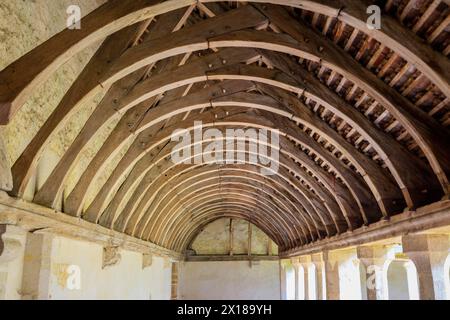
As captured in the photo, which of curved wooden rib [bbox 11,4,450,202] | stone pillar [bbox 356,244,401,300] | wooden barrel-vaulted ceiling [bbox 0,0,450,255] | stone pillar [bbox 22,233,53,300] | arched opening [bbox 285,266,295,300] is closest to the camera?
wooden barrel-vaulted ceiling [bbox 0,0,450,255]

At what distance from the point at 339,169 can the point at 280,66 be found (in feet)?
7.55

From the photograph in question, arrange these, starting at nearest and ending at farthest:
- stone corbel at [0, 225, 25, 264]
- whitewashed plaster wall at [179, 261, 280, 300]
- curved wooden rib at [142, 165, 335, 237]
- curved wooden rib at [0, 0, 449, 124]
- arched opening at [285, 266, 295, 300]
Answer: curved wooden rib at [0, 0, 449, 124]
stone corbel at [0, 225, 25, 264]
curved wooden rib at [142, 165, 335, 237]
arched opening at [285, 266, 295, 300]
whitewashed plaster wall at [179, 261, 280, 300]

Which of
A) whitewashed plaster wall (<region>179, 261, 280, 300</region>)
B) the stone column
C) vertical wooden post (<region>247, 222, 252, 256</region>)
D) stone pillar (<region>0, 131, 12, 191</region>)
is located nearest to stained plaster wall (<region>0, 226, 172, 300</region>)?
stone pillar (<region>0, 131, 12, 191</region>)

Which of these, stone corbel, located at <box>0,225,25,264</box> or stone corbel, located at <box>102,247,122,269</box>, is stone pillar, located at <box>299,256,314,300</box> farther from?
stone corbel, located at <box>0,225,25,264</box>

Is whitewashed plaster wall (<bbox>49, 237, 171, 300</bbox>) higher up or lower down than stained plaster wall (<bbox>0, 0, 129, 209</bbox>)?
lower down

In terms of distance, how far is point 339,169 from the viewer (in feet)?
23.5

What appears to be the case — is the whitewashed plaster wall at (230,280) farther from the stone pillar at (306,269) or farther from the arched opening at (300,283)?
the stone pillar at (306,269)

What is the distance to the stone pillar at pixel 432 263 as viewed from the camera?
529cm

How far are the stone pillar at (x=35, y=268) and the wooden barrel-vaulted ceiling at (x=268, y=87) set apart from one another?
0.47 m

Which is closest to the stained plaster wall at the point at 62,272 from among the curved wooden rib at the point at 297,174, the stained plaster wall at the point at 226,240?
the curved wooden rib at the point at 297,174

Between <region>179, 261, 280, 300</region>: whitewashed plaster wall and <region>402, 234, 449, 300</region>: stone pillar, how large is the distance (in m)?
15.2

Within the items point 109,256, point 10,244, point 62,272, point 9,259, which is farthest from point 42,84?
point 109,256

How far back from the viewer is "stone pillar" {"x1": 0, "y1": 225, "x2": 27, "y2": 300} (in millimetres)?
4129
